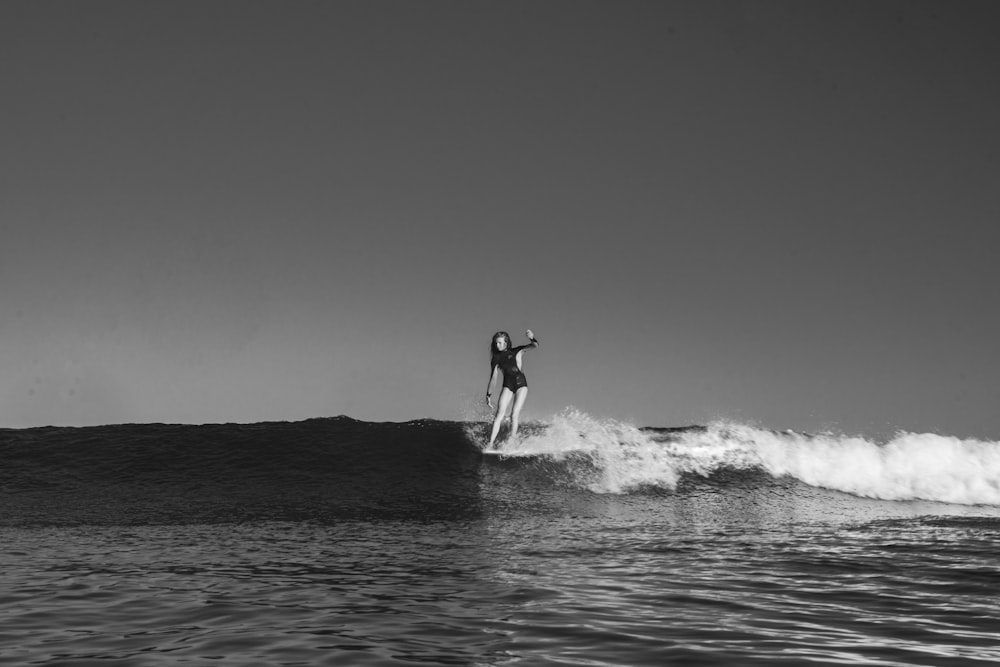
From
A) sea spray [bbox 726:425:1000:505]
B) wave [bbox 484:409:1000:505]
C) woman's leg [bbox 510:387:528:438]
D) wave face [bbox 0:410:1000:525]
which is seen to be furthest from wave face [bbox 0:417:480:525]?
sea spray [bbox 726:425:1000:505]

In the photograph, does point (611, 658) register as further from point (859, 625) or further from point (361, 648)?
point (859, 625)

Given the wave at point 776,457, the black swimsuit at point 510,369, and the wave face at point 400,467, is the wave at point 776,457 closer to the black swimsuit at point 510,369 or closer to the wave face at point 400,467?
the wave face at point 400,467

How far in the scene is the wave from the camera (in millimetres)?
12445

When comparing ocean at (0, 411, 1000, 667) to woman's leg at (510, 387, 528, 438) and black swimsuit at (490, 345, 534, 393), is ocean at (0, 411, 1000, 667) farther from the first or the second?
black swimsuit at (490, 345, 534, 393)

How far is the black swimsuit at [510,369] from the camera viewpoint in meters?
13.0

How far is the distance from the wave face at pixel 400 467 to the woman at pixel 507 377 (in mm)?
551

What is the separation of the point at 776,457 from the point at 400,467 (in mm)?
6517

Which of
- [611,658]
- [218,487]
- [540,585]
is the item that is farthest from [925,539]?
[218,487]

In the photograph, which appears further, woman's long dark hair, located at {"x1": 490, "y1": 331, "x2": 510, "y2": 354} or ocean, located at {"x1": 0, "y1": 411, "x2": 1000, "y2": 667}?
woman's long dark hair, located at {"x1": 490, "y1": 331, "x2": 510, "y2": 354}

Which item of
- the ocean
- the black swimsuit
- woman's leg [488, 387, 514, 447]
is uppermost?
the black swimsuit

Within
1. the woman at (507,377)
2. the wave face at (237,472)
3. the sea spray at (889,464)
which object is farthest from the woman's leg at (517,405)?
the sea spray at (889,464)

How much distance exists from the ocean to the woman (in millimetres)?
551

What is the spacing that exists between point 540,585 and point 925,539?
4.21 metres

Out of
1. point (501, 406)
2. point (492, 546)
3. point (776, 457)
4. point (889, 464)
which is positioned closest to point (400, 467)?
point (501, 406)
